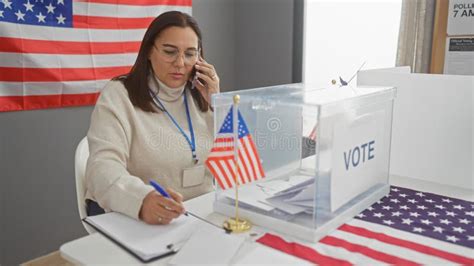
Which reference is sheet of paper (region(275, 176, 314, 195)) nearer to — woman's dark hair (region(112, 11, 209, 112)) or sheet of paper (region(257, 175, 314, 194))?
sheet of paper (region(257, 175, 314, 194))

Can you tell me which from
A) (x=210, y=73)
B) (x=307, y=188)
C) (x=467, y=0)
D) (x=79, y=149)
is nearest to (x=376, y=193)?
(x=307, y=188)

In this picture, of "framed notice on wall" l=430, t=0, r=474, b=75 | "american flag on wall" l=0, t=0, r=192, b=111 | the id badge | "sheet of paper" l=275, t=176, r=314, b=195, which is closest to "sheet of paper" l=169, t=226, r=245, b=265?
"sheet of paper" l=275, t=176, r=314, b=195

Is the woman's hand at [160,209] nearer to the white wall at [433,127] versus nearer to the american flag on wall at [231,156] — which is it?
the american flag on wall at [231,156]

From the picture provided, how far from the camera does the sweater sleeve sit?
46.4 inches

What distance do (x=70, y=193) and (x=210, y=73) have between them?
1.31 meters

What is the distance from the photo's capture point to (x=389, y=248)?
0.99 metres

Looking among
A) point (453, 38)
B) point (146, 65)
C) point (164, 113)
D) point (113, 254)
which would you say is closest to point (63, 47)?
point (146, 65)

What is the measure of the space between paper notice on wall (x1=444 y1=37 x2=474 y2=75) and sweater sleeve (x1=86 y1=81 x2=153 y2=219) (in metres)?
1.93

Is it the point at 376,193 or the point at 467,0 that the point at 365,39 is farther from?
the point at 376,193

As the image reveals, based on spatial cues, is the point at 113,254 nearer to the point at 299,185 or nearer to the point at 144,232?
the point at 144,232

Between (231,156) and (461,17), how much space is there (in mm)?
2051

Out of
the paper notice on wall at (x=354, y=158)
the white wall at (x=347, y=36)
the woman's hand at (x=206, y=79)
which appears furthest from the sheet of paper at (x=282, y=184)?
the white wall at (x=347, y=36)

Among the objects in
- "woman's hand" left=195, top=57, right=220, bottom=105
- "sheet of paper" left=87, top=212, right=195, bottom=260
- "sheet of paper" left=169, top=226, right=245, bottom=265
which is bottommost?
"sheet of paper" left=87, top=212, right=195, bottom=260

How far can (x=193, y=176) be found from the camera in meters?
1.65
